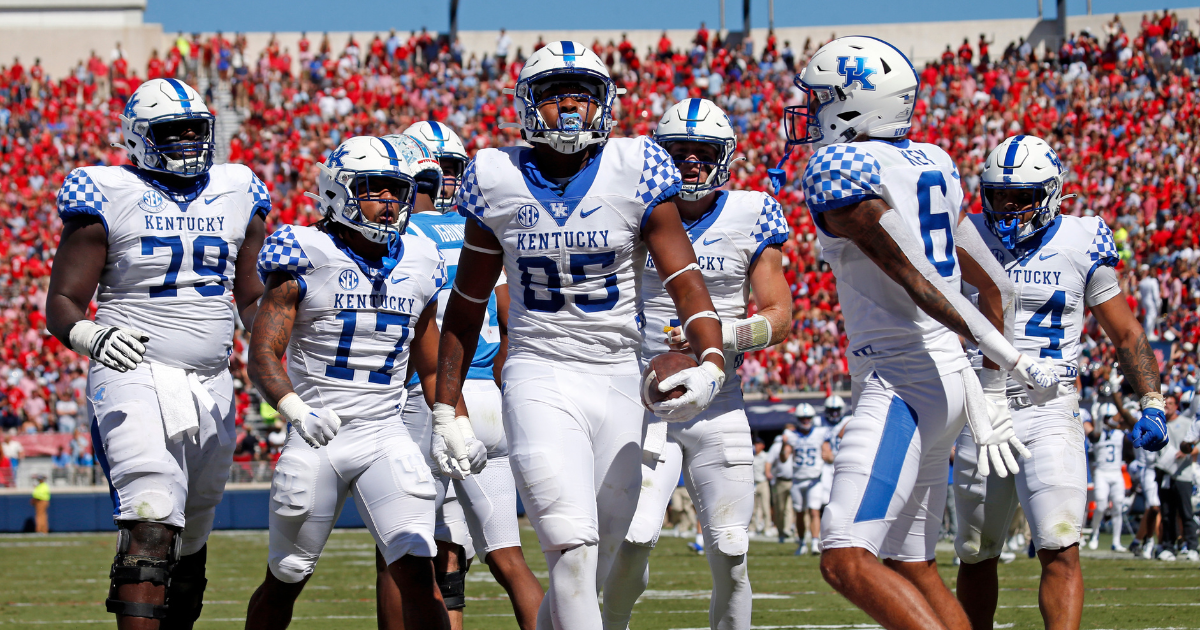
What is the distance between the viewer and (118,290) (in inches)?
212

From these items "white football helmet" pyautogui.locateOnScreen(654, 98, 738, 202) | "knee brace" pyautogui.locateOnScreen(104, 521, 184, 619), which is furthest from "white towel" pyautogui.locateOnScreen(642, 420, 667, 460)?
"knee brace" pyautogui.locateOnScreen(104, 521, 184, 619)

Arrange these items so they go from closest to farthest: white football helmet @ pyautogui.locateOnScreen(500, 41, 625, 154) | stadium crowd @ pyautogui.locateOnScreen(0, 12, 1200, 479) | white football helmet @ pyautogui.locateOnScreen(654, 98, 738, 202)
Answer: white football helmet @ pyautogui.locateOnScreen(500, 41, 625, 154)
white football helmet @ pyautogui.locateOnScreen(654, 98, 738, 202)
stadium crowd @ pyautogui.locateOnScreen(0, 12, 1200, 479)

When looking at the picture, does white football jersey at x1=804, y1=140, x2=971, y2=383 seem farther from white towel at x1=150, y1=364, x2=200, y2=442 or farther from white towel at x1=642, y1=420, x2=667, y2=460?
white towel at x1=150, y1=364, x2=200, y2=442

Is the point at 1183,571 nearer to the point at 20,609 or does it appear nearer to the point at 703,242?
the point at 703,242

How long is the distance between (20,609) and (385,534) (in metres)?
5.12

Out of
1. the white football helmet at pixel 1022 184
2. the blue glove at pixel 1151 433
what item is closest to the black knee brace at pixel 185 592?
the white football helmet at pixel 1022 184

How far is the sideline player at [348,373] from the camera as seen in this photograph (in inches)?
198

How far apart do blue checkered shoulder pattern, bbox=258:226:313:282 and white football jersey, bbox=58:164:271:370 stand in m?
0.45

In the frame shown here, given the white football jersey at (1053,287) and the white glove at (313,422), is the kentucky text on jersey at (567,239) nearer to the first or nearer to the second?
the white glove at (313,422)

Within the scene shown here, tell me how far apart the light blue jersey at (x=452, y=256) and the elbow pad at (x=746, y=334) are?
4.29ft

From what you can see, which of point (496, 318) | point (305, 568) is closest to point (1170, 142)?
point (496, 318)

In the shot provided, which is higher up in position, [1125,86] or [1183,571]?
[1125,86]

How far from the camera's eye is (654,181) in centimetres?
430

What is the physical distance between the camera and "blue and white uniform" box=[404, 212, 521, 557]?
18.8 ft
